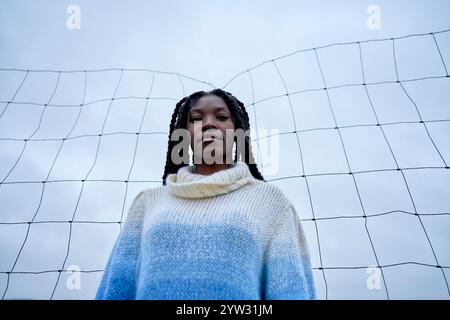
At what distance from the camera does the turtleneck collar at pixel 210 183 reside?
1.26m

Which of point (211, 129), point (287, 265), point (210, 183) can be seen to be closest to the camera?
point (287, 265)

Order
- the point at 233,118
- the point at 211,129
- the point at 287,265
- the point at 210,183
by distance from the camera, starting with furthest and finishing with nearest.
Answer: the point at 233,118 < the point at 211,129 < the point at 210,183 < the point at 287,265

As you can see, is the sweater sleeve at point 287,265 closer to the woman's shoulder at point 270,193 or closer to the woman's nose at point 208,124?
the woman's shoulder at point 270,193

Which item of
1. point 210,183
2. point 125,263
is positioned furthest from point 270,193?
point 125,263

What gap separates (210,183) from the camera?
1250 mm

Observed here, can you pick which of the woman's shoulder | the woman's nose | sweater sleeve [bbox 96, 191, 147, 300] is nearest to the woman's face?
the woman's nose

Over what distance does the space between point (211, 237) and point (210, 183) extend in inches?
7.4

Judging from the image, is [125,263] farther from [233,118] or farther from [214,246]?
[233,118]

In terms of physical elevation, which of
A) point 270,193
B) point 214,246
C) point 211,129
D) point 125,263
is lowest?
point 125,263

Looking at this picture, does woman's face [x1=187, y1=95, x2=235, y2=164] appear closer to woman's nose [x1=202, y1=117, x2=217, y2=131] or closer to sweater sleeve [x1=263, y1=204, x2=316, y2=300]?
woman's nose [x1=202, y1=117, x2=217, y2=131]
